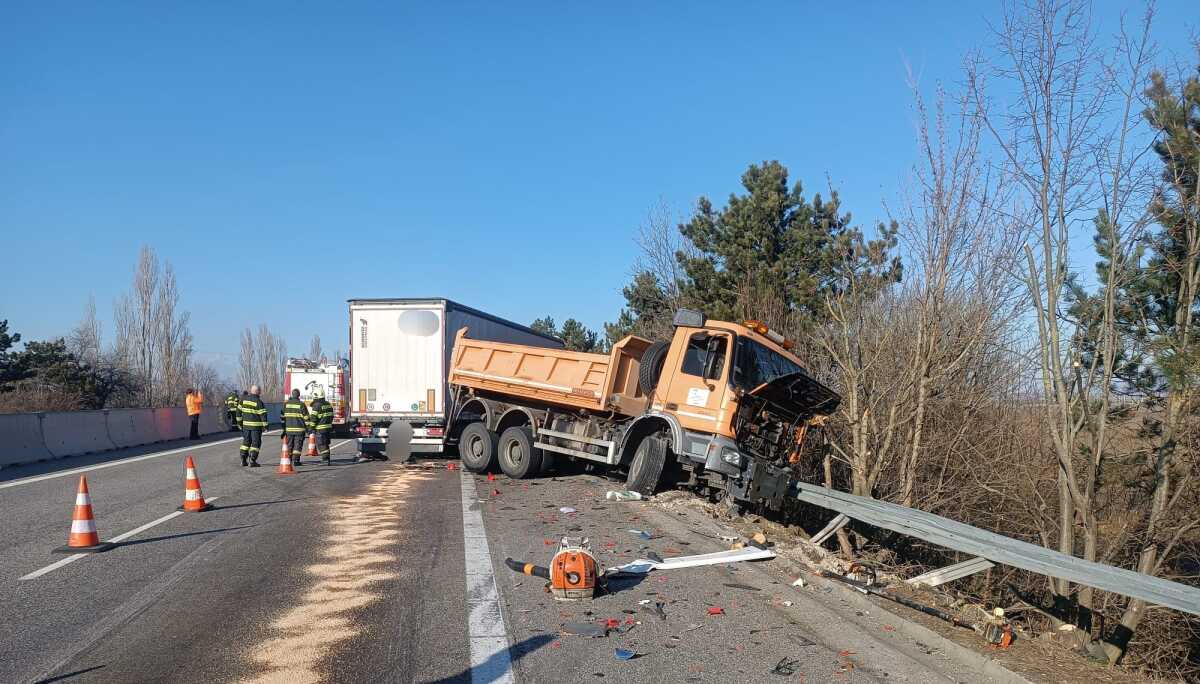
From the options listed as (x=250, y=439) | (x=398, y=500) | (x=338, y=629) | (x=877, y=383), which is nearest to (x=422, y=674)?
(x=338, y=629)

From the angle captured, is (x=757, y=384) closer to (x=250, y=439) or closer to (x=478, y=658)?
(x=478, y=658)

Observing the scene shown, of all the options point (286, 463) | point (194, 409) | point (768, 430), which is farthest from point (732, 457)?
point (194, 409)

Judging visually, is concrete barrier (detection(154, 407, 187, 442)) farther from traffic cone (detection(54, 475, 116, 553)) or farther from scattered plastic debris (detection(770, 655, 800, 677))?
scattered plastic debris (detection(770, 655, 800, 677))

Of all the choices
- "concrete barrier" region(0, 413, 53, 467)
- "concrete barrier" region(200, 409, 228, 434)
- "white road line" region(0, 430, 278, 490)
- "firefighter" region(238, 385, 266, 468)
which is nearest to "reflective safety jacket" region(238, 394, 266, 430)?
"firefighter" region(238, 385, 266, 468)

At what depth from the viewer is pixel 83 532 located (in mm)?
8047

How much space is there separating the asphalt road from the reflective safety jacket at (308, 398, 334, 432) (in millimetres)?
7259

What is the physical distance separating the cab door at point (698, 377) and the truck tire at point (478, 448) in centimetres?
449

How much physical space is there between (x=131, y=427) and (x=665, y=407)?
60.6ft

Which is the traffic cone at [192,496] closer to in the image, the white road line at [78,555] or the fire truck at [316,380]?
the white road line at [78,555]

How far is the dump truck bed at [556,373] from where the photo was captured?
13078mm

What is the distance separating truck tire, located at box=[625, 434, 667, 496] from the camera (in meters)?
11.8

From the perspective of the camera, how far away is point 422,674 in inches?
183

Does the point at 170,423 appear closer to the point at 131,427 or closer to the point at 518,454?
the point at 131,427

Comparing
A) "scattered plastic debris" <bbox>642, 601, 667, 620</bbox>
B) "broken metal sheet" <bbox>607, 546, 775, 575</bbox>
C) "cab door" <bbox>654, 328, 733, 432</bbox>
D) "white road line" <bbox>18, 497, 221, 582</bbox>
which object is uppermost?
"cab door" <bbox>654, 328, 733, 432</bbox>
